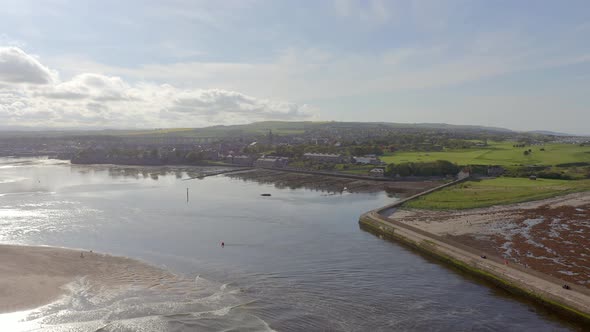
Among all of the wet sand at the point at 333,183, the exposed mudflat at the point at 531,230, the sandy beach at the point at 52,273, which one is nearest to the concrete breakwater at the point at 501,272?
the exposed mudflat at the point at 531,230

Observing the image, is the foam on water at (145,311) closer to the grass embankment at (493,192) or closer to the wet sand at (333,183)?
the grass embankment at (493,192)

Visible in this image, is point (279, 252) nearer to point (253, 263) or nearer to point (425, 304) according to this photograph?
point (253, 263)

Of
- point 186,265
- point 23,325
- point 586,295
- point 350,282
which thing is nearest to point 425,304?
point 350,282

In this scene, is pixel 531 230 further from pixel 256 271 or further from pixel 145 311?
pixel 145 311

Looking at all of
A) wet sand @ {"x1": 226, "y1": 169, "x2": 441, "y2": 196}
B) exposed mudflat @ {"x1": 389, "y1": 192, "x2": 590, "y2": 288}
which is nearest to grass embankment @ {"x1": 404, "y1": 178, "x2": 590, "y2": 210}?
exposed mudflat @ {"x1": 389, "y1": 192, "x2": 590, "y2": 288}

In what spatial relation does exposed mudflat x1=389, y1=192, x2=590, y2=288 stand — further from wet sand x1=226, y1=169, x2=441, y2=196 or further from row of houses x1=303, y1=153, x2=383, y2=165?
row of houses x1=303, y1=153, x2=383, y2=165

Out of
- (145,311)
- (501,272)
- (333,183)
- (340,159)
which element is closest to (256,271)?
(145,311)
